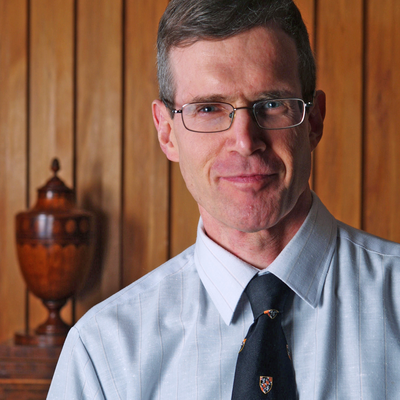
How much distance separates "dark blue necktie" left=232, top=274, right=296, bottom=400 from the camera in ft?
2.95

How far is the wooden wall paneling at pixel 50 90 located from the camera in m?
2.34

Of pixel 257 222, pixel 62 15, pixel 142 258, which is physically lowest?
pixel 142 258

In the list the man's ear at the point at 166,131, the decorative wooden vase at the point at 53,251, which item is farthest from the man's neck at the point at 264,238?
the decorative wooden vase at the point at 53,251

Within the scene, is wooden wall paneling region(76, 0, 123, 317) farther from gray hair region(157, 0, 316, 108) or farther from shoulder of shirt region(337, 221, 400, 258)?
shoulder of shirt region(337, 221, 400, 258)

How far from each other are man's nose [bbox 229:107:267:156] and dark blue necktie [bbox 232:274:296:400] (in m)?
0.29

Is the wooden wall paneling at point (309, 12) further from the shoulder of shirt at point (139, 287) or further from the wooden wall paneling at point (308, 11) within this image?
the shoulder of shirt at point (139, 287)

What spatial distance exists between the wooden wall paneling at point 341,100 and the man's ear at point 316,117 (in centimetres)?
114

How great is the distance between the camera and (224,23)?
97 cm

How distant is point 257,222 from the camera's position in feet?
3.25

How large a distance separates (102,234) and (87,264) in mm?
240

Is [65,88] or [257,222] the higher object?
[65,88]

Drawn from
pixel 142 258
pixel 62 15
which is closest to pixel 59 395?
pixel 142 258

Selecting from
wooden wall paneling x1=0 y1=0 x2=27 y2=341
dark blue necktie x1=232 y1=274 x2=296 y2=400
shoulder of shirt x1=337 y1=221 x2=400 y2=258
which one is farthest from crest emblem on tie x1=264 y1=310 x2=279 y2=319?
wooden wall paneling x1=0 y1=0 x2=27 y2=341

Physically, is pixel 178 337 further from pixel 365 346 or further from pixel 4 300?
pixel 4 300
